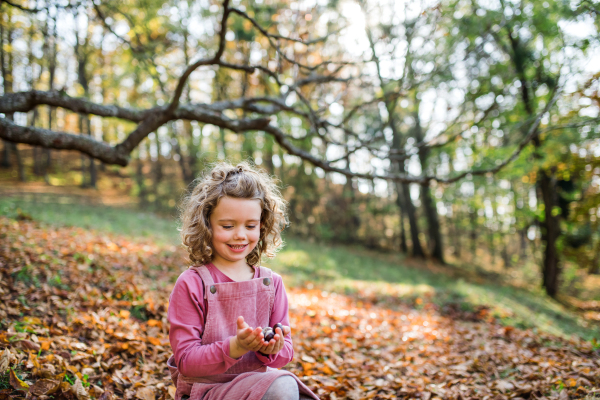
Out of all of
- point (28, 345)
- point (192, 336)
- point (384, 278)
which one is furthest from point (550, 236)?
point (28, 345)

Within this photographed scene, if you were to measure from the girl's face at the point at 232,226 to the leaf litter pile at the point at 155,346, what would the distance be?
5.13 ft

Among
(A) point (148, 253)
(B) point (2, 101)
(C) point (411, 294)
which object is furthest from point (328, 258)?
(B) point (2, 101)

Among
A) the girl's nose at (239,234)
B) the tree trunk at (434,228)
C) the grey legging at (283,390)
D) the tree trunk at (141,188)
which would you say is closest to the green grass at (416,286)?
the tree trunk at (434,228)

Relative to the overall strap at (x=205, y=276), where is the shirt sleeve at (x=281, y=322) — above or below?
below

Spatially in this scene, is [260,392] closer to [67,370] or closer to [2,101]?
[67,370]

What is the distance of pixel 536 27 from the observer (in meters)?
10.3

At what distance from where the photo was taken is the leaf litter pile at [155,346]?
276 cm

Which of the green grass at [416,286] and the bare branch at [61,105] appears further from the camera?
the green grass at [416,286]

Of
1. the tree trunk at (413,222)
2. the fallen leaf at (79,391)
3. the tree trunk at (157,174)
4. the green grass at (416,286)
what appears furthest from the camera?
the tree trunk at (157,174)

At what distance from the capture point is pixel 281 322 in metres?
2.11

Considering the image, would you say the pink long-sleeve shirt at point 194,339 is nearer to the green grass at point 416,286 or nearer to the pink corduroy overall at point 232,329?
the pink corduroy overall at point 232,329

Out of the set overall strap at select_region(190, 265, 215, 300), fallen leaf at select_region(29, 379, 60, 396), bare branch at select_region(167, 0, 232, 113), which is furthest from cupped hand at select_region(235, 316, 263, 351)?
bare branch at select_region(167, 0, 232, 113)

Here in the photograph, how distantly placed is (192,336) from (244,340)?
36cm

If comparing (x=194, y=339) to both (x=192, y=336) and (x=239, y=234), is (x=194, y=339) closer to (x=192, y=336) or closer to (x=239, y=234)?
(x=192, y=336)
